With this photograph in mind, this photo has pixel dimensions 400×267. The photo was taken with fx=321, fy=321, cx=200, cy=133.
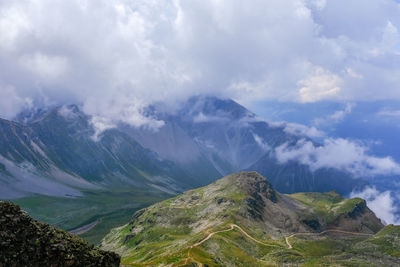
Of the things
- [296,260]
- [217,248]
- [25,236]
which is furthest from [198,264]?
[25,236]

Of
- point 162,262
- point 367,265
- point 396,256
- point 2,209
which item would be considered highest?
point 396,256

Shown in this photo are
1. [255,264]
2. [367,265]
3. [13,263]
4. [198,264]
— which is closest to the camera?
[13,263]

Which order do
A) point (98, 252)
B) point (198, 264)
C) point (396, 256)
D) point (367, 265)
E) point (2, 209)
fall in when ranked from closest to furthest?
1. point (2, 209)
2. point (98, 252)
3. point (198, 264)
4. point (367, 265)
5. point (396, 256)

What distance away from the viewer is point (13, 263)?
143 ft

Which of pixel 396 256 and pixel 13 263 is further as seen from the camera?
pixel 396 256

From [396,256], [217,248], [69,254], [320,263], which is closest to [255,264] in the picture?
[217,248]

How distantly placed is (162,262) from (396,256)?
158m

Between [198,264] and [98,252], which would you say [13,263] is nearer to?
[98,252]

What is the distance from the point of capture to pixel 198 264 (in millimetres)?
118625

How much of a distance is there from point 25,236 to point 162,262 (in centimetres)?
8461

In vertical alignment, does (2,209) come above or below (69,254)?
above

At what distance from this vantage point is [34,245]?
1826 inches

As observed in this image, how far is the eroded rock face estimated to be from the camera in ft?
145

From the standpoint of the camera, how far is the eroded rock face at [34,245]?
1742 inches
